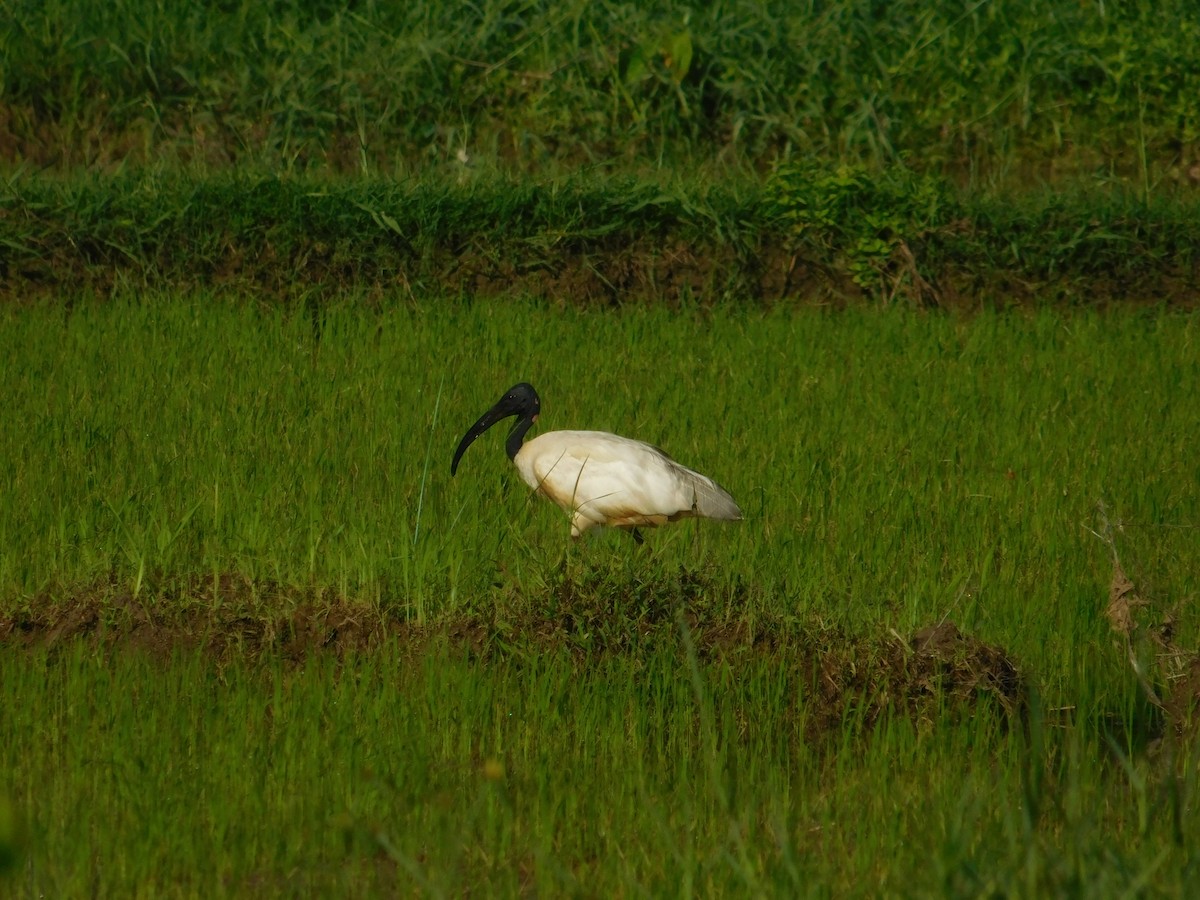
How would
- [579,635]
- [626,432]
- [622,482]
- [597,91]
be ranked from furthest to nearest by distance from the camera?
1. [597,91]
2. [626,432]
3. [622,482]
4. [579,635]

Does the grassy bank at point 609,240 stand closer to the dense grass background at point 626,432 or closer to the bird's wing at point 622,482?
the dense grass background at point 626,432

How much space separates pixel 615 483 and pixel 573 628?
844 mm

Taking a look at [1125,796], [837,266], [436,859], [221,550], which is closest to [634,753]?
[436,859]

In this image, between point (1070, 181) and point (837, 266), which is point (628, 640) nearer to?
point (837, 266)

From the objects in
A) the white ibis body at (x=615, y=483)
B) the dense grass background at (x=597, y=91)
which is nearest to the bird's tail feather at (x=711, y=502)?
the white ibis body at (x=615, y=483)

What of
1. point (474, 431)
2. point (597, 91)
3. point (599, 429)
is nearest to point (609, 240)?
point (597, 91)

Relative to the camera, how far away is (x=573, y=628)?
411 centimetres

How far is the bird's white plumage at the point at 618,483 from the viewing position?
4852 mm

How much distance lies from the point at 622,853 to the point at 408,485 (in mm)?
2455

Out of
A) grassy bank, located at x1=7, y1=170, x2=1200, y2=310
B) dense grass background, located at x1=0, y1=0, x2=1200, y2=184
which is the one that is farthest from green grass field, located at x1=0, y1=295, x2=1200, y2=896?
dense grass background, located at x1=0, y1=0, x2=1200, y2=184

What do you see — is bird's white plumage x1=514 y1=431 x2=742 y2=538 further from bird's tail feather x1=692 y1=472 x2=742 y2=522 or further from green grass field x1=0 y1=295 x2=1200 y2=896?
green grass field x1=0 y1=295 x2=1200 y2=896

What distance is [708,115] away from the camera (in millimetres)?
9789

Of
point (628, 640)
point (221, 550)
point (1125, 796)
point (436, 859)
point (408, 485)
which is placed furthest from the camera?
point (408, 485)

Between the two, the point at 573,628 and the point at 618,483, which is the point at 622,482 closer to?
the point at 618,483
